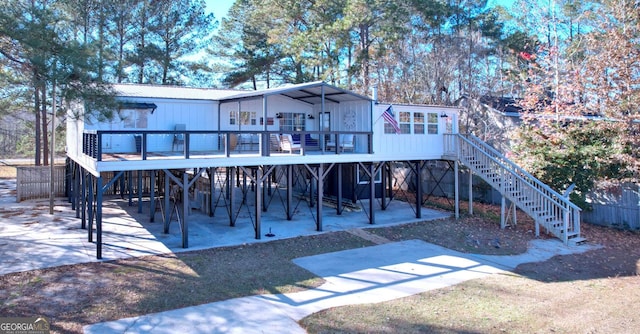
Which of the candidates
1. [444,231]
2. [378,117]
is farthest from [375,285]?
[378,117]

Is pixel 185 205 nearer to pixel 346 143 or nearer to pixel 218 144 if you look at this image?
pixel 218 144

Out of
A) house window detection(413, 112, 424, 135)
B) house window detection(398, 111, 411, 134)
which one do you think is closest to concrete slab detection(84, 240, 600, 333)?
house window detection(398, 111, 411, 134)

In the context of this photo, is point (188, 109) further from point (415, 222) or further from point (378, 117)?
point (415, 222)

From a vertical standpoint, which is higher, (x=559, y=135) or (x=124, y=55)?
(x=124, y=55)

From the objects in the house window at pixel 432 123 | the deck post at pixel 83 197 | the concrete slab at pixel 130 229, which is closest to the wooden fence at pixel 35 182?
the concrete slab at pixel 130 229

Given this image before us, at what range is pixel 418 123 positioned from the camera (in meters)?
15.9

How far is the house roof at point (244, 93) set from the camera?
44.2 feet

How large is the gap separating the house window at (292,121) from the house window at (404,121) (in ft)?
13.8

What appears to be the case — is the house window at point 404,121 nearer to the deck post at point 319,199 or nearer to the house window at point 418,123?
the house window at point 418,123

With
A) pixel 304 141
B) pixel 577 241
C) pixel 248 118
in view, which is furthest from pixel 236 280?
pixel 577 241

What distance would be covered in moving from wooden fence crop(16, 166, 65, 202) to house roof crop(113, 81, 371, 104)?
7399mm

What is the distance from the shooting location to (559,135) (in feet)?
52.2

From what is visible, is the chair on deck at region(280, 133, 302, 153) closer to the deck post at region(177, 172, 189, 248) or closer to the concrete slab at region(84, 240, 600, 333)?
the deck post at region(177, 172, 189, 248)

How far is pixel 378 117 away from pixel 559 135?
6880 mm
